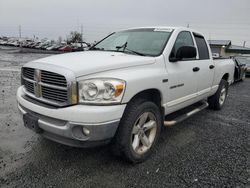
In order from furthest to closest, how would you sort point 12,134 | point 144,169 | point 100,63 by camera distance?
point 12,134 → point 144,169 → point 100,63

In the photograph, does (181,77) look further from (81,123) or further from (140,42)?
(81,123)

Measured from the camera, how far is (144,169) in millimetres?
2834

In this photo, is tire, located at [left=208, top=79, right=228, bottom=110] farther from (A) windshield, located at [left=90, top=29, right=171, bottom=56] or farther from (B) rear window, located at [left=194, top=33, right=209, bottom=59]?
(A) windshield, located at [left=90, top=29, right=171, bottom=56]

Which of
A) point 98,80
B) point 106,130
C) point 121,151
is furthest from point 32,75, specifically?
point 121,151

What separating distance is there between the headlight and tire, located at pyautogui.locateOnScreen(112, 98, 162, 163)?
13.3 inches

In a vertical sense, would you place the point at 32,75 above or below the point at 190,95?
above

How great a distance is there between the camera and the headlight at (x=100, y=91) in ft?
7.77

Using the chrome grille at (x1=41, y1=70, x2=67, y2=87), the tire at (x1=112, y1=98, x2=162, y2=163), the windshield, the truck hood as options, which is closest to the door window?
the windshield

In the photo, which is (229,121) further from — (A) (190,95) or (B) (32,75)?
(B) (32,75)

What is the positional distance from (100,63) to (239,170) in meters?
2.34

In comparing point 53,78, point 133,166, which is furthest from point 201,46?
point 53,78

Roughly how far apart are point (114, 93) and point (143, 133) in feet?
2.91

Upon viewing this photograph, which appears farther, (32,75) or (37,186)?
(32,75)

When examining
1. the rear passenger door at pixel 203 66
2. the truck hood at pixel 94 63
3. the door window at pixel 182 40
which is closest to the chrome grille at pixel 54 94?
the truck hood at pixel 94 63
